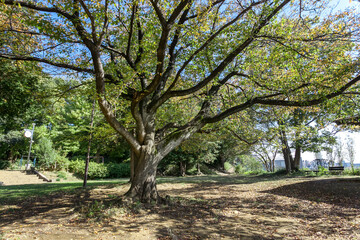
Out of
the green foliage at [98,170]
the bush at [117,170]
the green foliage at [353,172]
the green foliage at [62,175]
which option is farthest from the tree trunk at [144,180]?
the bush at [117,170]

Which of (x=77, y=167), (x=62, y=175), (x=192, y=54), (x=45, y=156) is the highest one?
(x=192, y=54)

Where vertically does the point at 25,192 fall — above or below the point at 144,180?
below

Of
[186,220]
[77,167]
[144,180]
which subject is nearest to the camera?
[186,220]

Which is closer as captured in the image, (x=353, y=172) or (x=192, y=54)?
(x=192, y=54)

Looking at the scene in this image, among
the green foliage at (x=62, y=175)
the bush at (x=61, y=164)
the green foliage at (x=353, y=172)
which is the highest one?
the bush at (x=61, y=164)

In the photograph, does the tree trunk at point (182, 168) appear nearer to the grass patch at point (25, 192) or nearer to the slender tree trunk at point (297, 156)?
the slender tree trunk at point (297, 156)

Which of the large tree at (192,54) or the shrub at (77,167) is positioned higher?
the large tree at (192,54)

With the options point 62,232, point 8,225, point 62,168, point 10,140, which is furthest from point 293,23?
point 10,140

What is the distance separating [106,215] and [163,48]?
445 centimetres

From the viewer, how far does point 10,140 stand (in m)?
25.5

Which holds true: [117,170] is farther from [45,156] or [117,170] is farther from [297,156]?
[297,156]

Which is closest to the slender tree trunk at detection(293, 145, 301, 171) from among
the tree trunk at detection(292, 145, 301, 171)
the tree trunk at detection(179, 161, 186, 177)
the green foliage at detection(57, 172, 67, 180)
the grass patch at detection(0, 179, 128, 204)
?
the tree trunk at detection(292, 145, 301, 171)

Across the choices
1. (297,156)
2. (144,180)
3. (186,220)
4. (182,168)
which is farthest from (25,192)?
(297,156)

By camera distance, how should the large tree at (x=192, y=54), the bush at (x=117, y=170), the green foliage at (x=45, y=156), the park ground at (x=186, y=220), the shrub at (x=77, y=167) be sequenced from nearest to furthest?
the park ground at (x=186, y=220)
the large tree at (x=192, y=54)
the green foliage at (x=45, y=156)
the shrub at (x=77, y=167)
the bush at (x=117, y=170)
